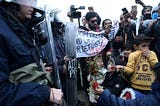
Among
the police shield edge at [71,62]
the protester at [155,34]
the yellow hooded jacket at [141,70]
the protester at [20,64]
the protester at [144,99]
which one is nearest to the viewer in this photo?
the protester at [20,64]

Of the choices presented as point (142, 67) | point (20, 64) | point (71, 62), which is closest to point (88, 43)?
point (142, 67)

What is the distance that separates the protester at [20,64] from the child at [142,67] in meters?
2.38

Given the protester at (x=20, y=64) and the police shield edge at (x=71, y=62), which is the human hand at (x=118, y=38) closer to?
the police shield edge at (x=71, y=62)

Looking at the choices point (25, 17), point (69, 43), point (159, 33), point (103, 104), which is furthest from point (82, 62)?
point (25, 17)

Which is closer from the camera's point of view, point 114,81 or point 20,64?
point 20,64

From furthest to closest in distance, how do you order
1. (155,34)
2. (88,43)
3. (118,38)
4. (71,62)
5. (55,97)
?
1. (118,38)
2. (155,34)
3. (88,43)
4. (71,62)
5. (55,97)

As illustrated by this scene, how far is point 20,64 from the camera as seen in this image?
2078 mm

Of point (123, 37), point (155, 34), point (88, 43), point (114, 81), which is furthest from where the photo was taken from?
point (123, 37)

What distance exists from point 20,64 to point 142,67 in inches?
105

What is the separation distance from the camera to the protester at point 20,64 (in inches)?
76.7

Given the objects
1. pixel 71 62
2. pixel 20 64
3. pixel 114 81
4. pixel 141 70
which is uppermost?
pixel 20 64

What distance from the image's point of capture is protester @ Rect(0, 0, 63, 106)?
1949 mm

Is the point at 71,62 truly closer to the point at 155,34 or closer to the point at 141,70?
the point at 141,70

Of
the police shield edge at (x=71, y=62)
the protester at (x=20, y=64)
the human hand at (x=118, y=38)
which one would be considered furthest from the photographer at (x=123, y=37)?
the protester at (x=20, y=64)
